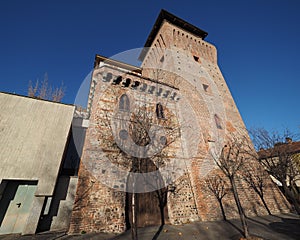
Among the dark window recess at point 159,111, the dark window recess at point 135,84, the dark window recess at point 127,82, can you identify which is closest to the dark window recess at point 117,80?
the dark window recess at point 127,82

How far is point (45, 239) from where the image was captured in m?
5.14

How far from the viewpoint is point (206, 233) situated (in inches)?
246

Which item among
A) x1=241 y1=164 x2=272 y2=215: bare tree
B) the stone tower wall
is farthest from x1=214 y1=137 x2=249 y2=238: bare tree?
the stone tower wall

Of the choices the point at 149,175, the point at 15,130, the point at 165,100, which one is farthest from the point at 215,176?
the point at 15,130

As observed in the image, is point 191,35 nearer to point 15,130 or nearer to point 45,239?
point 15,130

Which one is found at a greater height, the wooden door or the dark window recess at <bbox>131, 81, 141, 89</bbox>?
the dark window recess at <bbox>131, 81, 141, 89</bbox>

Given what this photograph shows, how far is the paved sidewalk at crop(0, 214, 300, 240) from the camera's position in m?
5.54

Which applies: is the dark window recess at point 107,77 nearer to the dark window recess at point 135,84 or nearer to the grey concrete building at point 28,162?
the dark window recess at point 135,84

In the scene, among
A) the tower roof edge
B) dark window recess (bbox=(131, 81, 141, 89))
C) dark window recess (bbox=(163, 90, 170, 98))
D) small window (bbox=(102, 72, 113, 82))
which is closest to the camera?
small window (bbox=(102, 72, 113, 82))

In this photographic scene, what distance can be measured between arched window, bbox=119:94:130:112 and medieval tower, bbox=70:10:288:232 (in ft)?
0.23

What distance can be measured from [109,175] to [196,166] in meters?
5.57

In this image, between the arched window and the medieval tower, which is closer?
the medieval tower

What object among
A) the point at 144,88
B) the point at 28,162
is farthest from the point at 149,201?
the point at 144,88

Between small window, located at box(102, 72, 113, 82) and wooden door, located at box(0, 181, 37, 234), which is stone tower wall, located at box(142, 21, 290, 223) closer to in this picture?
small window, located at box(102, 72, 113, 82)
